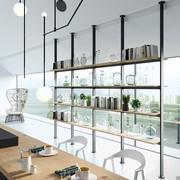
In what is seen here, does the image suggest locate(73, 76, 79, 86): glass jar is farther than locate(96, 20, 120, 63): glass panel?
Yes

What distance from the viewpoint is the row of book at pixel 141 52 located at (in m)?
3.84

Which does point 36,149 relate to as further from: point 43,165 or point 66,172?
point 66,172

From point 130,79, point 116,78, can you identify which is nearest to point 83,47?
point 116,78

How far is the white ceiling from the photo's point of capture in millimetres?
4000

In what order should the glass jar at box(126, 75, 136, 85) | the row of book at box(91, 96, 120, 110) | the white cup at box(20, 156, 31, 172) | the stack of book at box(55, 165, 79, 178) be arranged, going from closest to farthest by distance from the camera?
the stack of book at box(55, 165, 79, 178) → the white cup at box(20, 156, 31, 172) → the glass jar at box(126, 75, 136, 85) → the row of book at box(91, 96, 120, 110)

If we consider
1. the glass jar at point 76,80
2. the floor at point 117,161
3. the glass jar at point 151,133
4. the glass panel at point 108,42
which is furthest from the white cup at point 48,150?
the glass jar at point 76,80

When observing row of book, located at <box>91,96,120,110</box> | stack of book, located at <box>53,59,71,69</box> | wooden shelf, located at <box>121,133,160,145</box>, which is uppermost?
stack of book, located at <box>53,59,71,69</box>

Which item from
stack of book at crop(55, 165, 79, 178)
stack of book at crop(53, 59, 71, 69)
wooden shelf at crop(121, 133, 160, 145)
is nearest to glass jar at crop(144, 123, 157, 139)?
wooden shelf at crop(121, 133, 160, 145)

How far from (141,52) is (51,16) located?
2.27 meters

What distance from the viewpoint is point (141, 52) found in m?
3.99

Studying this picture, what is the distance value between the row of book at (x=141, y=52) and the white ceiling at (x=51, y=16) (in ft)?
2.12

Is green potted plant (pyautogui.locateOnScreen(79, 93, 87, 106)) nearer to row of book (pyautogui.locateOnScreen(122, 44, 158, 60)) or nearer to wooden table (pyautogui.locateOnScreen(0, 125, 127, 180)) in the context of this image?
row of book (pyautogui.locateOnScreen(122, 44, 158, 60))

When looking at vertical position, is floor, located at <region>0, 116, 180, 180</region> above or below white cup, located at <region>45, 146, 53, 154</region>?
below

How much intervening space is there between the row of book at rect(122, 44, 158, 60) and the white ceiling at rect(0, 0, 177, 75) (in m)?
0.64
